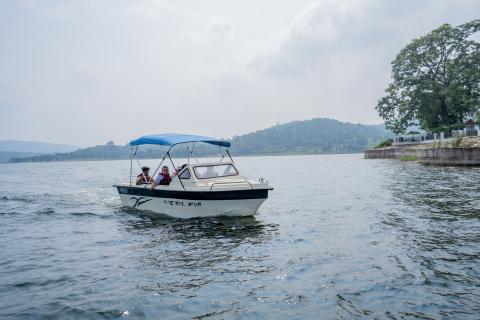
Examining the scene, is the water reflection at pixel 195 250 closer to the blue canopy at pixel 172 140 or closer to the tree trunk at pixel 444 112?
the blue canopy at pixel 172 140

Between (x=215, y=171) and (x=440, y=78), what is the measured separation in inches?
2232

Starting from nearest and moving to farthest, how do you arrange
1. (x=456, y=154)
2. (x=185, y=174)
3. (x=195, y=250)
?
(x=195, y=250) → (x=185, y=174) → (x=456, y=154)

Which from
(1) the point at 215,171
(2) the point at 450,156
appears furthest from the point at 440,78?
(1) the point at 215,171

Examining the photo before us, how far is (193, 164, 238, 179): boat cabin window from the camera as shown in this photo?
1752 cm

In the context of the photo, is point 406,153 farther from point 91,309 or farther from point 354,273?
point 91,309

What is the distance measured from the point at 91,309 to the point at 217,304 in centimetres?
241

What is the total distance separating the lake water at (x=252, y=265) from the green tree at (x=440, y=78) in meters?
46.5

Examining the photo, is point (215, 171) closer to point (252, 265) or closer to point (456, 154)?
point (252, 265)

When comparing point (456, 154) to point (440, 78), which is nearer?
point (456, 154)

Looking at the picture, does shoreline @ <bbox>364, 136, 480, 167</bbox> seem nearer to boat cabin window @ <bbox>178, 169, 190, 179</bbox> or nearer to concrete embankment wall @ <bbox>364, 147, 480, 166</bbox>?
concrete embankment wall @ <bbox>364, 147, 480, 166</bbox>

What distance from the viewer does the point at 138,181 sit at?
1988cm

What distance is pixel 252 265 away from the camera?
10312 millimetres

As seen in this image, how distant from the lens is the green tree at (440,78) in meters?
58.6

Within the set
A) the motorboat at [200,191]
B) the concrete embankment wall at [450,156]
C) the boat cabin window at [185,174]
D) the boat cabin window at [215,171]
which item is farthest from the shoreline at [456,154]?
the boat cabin window at [185,174]
